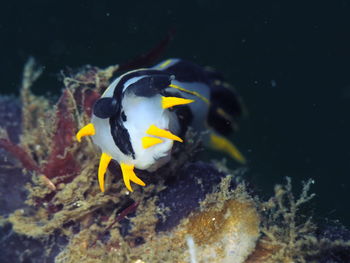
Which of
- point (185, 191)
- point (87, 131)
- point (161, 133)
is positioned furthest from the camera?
point (185, 191)

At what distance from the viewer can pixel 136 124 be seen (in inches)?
99.6

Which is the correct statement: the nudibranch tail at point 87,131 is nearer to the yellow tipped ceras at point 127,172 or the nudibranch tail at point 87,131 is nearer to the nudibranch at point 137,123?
the nudibranch at point 137,123

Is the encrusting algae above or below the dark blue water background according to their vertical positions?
above

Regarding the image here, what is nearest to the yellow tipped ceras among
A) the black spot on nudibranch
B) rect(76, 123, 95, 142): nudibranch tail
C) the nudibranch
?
the nudibranch

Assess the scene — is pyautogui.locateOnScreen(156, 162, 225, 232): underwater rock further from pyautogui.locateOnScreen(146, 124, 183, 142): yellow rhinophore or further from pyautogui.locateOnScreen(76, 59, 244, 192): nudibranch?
pyautogui.locateOnScreen(146, 124, 183, 142): yellow rhinophore

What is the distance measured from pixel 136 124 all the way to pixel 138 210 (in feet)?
2.66

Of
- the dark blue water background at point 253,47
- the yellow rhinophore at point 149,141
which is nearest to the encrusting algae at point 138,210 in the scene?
the yellow rhinophore at point 149,141

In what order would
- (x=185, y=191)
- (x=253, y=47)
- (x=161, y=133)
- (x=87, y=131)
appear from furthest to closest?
(x=253, y=47), (x=185, y=191), (x=87, y=131), (x=161, y=133)

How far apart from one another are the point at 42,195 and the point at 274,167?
890 cm

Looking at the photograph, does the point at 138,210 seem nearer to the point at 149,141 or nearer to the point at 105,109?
the point at 149,141

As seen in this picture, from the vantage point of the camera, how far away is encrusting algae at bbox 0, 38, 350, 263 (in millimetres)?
2398

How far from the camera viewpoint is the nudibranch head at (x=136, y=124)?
2.53 m

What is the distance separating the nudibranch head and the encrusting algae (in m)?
0.39

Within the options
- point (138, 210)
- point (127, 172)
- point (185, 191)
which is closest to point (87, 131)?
point (127, 172)
